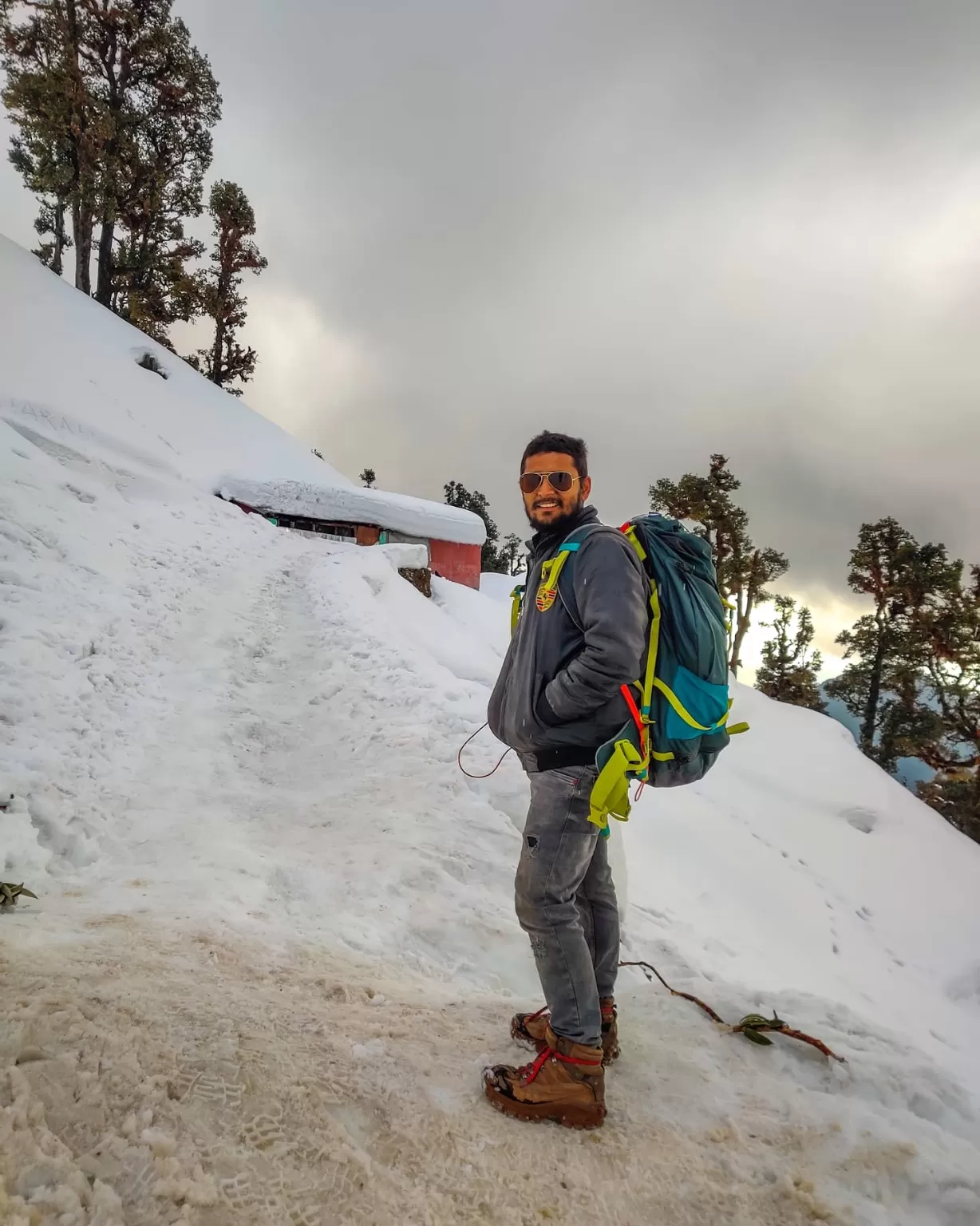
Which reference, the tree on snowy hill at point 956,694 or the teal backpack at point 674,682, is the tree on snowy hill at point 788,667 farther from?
the teal backpack at point 674,682

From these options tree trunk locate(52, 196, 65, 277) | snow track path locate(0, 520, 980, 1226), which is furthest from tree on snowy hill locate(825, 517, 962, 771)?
tree trunk locate(52, 196, 65, 277)

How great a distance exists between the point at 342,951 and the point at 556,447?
2947 millimetres

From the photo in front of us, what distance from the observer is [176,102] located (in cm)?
2498

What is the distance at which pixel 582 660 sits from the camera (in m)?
2.33

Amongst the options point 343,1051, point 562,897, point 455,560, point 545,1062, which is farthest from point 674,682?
point 455,560

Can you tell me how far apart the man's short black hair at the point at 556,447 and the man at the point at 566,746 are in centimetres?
4

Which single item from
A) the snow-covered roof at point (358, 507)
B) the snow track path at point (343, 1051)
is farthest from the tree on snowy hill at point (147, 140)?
the snow track path at point (343, 1051)

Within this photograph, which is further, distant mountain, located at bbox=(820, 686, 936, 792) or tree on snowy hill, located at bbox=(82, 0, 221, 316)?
distant mountain, located at bbox=(820, 686, 936, 792)

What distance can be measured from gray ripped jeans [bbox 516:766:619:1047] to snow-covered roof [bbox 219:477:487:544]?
16.2 m

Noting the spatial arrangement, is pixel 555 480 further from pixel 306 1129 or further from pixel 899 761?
pixel 899 761

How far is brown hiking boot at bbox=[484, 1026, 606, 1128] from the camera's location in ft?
7.31

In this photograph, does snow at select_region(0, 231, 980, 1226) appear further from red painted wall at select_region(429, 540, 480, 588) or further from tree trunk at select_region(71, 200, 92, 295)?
tree trunk at select_region(71, 200, 92, 295)

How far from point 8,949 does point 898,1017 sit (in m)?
7.19

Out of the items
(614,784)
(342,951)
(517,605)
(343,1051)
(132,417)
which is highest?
(132,417)
